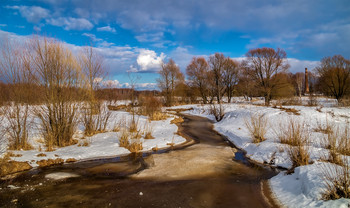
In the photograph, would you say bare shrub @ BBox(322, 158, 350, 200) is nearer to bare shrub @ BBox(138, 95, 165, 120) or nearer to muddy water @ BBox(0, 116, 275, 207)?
muddy water @ BBox(0, 116, 275, 207)

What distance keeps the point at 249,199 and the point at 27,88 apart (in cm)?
931

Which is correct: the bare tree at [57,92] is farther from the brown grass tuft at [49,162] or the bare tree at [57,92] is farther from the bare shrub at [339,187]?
the bare shrub at [339,187]

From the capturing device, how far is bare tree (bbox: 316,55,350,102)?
24.0m

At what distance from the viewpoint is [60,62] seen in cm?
841

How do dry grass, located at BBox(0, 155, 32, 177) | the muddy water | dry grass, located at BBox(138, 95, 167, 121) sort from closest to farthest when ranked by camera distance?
the muddy water → dry grass, located at BBox(0, 155, 32, 177) → dry grass, located at BBox(138, 95, 167, 121)

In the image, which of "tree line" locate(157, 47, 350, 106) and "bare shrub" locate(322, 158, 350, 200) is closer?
"bare shrub" locate(322, 158, 350, 200)

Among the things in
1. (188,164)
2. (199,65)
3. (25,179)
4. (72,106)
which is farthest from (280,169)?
(199,65)

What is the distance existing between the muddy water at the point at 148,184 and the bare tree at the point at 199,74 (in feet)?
100

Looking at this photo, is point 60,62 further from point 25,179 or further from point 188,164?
point 188,164

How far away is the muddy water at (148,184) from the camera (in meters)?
4.53

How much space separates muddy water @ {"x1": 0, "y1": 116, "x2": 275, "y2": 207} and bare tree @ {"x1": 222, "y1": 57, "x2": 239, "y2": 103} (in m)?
31.2

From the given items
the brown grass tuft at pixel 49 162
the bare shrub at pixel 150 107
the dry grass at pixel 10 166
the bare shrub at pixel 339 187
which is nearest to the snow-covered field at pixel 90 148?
the brown grass tuft at pixel 49 162

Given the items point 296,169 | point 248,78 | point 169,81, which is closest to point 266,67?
point 248,78

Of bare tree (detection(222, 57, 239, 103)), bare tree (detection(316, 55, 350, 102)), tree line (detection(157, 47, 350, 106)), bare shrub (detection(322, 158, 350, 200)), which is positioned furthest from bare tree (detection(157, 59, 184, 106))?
bare shrub (detection(322, 158, 350, 200))
